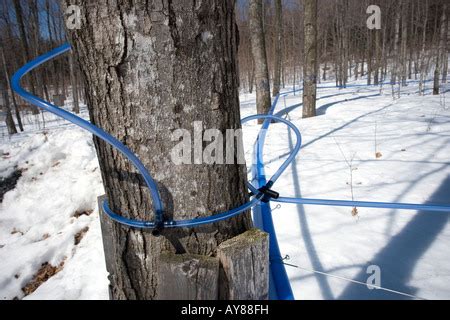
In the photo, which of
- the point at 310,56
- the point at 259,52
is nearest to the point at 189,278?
the point at 259,52

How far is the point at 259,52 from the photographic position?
514 centimetres

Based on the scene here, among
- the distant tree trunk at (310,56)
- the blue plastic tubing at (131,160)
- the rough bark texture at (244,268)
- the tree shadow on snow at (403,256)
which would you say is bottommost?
the tree shadow on snow at (403,256)

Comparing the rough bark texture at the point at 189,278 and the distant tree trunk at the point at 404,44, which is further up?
the distant tree trunk at the point at 404,44

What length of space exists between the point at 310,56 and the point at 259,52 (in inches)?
50.2

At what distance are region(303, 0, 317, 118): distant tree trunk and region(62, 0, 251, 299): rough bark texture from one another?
555 centimetres

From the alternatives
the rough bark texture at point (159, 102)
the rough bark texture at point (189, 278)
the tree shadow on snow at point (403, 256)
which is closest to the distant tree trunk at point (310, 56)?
the tree shadow on snow at point (403, 256)

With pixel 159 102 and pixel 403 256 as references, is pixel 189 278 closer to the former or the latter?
pixel 159 102

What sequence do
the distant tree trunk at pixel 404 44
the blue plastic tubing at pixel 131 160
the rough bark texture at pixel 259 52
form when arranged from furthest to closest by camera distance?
the distant tree trunk at pixel 404 44, the rough bark texture at pixel 259 52, the blue plastic tubing at pixel 131 160

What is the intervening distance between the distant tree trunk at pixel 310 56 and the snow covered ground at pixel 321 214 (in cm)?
127

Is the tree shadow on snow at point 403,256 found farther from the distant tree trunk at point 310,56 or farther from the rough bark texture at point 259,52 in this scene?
the distant tree trunk at point 310,56

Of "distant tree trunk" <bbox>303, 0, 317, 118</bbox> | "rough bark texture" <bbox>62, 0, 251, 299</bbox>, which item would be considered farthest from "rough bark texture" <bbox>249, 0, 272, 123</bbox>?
"rough bark texture" <bbox>62, 0, 251, 299</bbox>

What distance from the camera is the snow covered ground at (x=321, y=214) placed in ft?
4.94
